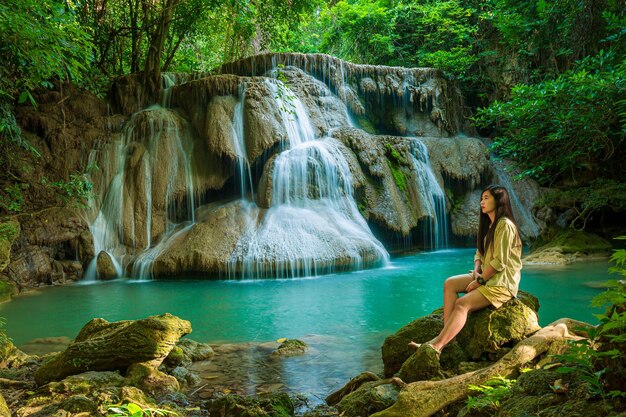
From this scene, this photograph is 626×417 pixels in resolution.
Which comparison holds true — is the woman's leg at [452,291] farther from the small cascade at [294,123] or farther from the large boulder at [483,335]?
the small cascade at [294,123]

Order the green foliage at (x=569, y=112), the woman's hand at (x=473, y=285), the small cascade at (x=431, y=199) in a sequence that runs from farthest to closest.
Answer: the small cascade at (x=431, y=199), the green foliage at (x=569, y=112), the woman's hand at (x=473, y=285)

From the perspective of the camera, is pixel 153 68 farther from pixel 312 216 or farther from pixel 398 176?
pixel 398 176

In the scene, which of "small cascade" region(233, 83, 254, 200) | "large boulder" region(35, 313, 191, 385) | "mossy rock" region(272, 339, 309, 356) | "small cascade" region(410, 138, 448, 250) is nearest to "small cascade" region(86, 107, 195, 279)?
"small cascade" region(233, 83, 254, 200)

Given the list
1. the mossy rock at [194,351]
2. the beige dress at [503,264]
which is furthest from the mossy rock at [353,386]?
the mossy rock at [194,351]

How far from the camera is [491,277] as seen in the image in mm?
3771

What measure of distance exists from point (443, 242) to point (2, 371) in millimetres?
13298

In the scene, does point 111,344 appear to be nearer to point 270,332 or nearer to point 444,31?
point 270,332

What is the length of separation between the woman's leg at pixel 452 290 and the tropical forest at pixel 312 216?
0.03m

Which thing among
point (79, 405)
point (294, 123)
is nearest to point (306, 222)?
point (294, 123)

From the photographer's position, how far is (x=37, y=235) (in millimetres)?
11562

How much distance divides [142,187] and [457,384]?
11.6 m

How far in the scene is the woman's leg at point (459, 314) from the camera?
3750mm

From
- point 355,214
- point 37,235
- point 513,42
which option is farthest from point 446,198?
point 37,235

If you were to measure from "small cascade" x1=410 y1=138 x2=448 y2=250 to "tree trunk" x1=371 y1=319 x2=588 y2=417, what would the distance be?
12025 mm
